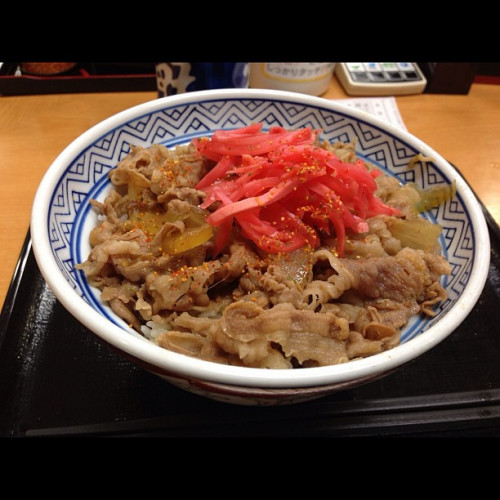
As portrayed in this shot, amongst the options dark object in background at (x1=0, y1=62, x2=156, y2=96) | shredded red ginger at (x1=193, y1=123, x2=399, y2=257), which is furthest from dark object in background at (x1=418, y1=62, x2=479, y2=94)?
shredded red ginger at (x1=193, y1=123, x2=399, y2=257)

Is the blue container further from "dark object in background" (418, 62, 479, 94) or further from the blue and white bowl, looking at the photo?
"dark object in background" (418, 62, 479, 94)

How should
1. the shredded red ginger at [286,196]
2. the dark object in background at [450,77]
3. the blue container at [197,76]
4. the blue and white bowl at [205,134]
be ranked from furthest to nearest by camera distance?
the dark object in background at [450,77], the blue container at [197,76], the shredded red ginger at [286,196], the blue and white bowl at [205,134]

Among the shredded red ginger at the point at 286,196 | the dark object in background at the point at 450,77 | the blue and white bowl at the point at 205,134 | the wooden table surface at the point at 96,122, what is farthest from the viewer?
the dark object in background at the point at 450,77

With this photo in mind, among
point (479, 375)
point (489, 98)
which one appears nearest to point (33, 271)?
point (479, 375)

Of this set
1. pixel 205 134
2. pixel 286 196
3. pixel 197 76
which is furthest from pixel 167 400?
pixel 197 76

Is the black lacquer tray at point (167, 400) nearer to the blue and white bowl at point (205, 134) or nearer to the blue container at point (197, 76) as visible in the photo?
the blue and white bowl at point (205, 134)

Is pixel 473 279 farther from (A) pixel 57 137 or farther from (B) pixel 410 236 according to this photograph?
(A) pixel 57 137

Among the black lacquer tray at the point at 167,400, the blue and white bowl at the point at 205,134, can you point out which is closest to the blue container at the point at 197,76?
the blue and white bowl at the point at 205,134
